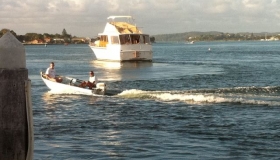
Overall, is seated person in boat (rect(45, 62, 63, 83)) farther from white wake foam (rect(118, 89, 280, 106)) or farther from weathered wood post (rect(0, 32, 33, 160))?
weathered wood post (rect(0, 32, 33, 160))

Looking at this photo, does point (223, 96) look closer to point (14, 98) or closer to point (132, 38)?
point (14, 98)

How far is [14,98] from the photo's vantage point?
19.9ft

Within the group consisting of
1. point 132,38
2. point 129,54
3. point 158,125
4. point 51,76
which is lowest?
point 158,125

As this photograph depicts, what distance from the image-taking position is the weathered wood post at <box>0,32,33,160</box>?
5977 millimetres

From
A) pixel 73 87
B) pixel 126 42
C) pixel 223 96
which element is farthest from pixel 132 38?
pixel 223 96

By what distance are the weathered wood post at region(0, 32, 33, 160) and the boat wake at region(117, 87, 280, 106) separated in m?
17.1

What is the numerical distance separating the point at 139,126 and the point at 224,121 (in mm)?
3216

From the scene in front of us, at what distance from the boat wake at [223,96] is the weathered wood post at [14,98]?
673 inches

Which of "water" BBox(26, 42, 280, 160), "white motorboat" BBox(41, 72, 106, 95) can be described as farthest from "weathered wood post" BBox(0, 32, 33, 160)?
"white motorboat" BBox(41, 72, 106, 95)

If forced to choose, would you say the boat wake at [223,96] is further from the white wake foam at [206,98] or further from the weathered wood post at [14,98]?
the weathered wood post at [14,98]

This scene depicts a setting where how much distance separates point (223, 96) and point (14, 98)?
19170 mm

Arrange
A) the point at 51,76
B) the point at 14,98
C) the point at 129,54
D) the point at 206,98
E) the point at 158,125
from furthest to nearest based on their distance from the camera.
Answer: the point at 129,54 < the point at 51,76 < the point at 206,98 < the point at 158,125 < the point at 14,98

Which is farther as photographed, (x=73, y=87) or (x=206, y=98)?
(x=73, y=87)

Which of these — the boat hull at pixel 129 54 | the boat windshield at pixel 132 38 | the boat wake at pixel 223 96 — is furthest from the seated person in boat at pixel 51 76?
the boat hull at pixel 129 54
